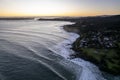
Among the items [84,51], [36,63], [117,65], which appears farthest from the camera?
[84,51]

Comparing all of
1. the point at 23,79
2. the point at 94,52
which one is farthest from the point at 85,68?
the point at 23,79

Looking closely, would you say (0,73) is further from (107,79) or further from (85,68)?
(107,79)

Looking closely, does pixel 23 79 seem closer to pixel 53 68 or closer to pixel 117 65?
pixel 53 68

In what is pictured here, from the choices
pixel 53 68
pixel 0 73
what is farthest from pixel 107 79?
pixel 0 73

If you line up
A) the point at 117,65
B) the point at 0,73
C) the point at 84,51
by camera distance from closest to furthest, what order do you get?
the point at 0,73 < the point at 117,65 < the point at 84,51

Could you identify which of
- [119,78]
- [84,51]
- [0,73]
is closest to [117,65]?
[119,78]

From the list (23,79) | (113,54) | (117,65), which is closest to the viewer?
(23,79)

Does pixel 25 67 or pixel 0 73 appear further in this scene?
pixel 25 67

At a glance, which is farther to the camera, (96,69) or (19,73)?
(96,69)

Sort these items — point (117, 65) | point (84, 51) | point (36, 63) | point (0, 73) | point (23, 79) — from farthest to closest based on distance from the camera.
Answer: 1. point (84, 51)
2. point (36, 63)
3. point (117, 65)
4. point (0, 73)
5. point (23, 79)
